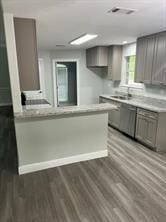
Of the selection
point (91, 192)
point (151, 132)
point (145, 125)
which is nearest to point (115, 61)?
point (145, 125)

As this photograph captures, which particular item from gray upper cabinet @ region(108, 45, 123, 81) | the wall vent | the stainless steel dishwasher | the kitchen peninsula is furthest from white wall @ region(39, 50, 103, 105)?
the wall vent

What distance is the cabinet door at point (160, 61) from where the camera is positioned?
343 centimetres

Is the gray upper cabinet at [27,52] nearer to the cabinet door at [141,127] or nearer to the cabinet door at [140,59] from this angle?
the cabinet door at [141,127]

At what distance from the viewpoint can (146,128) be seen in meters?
3.71

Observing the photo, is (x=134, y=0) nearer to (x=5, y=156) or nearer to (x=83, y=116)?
(x=83, y=116)

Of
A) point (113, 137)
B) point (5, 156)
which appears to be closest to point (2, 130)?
point (5, 156)

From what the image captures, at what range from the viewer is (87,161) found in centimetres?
325

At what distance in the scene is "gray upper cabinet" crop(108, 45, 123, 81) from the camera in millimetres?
5328

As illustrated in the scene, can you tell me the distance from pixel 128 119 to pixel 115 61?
2149 mm

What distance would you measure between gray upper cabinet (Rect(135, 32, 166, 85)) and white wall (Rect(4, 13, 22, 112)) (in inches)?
111

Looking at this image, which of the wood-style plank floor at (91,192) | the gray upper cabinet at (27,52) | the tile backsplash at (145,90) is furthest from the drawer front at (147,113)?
the gray upper cabinet at (27,52)

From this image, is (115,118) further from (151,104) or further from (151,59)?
(151,59)

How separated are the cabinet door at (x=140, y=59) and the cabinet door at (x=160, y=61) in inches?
14.1

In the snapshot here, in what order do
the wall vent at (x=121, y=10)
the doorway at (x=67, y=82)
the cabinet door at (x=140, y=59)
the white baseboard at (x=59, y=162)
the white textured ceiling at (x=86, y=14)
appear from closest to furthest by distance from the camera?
the white textured ceiling at (x=86, y=14), the wall vent at (x=121, y=10), the white baseboard at (x=59, y=162), the cabinet door at (x=140, y=59), the doorway at (x=67, y=82)
